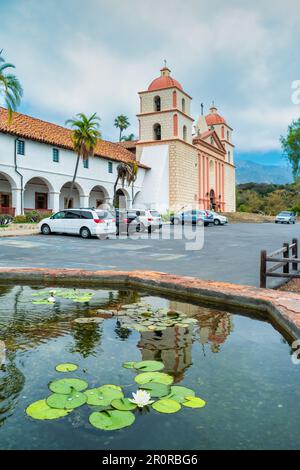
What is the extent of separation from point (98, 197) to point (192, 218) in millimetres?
9929

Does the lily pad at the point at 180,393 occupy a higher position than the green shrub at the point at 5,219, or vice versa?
the green shrub at the point at 5,219

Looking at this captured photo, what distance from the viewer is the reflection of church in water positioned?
12.3 ft

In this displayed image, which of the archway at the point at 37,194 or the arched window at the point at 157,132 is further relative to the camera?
the arched window at the point at 157,132

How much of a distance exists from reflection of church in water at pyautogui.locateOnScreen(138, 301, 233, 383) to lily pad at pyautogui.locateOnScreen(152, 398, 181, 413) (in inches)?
16.1

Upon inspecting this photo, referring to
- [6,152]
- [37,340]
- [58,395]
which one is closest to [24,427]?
[58,395]

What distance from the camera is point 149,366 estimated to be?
3.54 m

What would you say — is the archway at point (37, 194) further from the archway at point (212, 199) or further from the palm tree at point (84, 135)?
the archway at point (212, 199)

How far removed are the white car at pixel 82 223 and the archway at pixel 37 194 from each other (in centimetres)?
904

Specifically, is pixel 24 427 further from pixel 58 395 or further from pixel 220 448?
pixel 220 448

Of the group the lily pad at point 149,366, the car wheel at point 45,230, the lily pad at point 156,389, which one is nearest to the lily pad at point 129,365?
the lily pad at point 149,366

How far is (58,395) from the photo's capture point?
2.95m

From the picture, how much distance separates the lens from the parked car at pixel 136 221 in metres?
23.5

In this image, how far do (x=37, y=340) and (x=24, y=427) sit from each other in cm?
175

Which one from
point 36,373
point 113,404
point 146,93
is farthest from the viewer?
point 146,93
